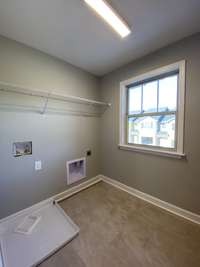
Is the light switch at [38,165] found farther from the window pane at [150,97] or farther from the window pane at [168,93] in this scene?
the window pane at [168,93]

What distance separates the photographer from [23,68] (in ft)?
5.61

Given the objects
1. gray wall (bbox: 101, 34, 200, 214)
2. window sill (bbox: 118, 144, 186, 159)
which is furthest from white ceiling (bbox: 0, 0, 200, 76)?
window sill (bbox: 118, 144, 186, 159)

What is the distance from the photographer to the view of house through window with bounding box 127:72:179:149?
1842 millimetres

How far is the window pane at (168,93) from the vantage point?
1.80m

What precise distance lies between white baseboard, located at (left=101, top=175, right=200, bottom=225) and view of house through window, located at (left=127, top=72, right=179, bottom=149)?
88 cm

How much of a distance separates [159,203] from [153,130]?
1.18 meters

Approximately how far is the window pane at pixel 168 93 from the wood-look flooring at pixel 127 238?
5.27 feet

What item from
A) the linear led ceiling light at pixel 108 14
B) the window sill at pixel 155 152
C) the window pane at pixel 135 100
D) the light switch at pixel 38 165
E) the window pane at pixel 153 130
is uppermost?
the linear led ceiling light at pixel 108 14

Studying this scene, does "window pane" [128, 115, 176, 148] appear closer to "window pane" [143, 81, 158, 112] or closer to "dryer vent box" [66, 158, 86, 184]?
"window pane" [143, 81, 158, 112]

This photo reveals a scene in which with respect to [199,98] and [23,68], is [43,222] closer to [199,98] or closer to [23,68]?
[23,68]

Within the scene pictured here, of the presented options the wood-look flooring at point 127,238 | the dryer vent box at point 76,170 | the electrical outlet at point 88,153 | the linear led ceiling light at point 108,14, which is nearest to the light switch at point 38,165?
the dryer vent box at point 76,170

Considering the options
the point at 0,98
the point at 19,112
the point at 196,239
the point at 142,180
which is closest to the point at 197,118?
the point at 142,180

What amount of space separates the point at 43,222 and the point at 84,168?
1.12 m

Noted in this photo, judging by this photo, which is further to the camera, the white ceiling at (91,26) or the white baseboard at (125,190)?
the white baseboard at (125,190)
